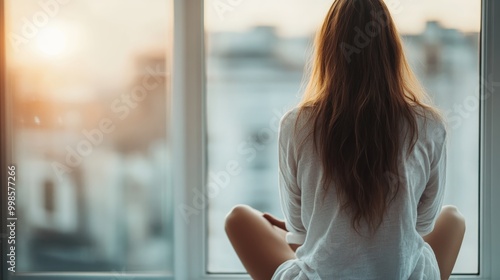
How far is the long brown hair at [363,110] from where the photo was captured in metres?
1.22

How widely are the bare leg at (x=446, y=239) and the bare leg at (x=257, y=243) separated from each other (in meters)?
0.33

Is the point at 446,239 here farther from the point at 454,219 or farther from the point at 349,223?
the point at 349,223

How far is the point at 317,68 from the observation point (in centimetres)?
135

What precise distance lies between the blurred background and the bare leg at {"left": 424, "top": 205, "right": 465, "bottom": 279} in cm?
43

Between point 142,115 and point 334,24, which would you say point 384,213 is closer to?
point 334,24

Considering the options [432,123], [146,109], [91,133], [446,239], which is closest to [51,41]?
[91,133]

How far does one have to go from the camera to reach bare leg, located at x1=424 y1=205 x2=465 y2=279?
149cm

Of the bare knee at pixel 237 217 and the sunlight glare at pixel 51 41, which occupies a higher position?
the sunlight glare at pixel 51 41

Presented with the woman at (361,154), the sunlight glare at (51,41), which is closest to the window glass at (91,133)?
the sunlight glare at (51,41)

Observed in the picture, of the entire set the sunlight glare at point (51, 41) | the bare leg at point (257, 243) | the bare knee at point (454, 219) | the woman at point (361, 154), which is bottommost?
the bare leg at point (257, 243)

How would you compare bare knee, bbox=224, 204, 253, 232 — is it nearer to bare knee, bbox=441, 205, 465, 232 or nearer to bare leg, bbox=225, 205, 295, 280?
bare leg, bbox=225, 205, 295, 280

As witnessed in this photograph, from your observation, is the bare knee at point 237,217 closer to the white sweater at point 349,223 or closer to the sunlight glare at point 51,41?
the white sweater at point 349,223

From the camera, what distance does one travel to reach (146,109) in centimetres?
158

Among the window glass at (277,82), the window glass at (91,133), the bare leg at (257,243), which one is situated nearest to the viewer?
the window glass at (91,133)
